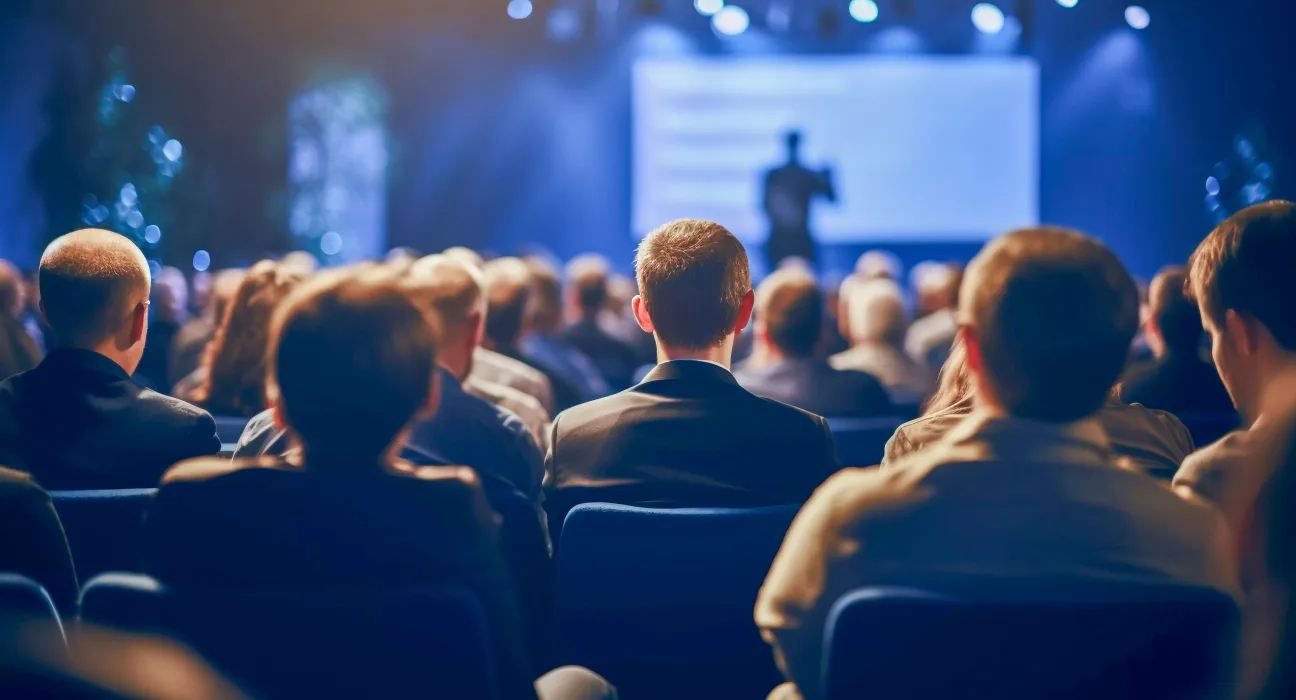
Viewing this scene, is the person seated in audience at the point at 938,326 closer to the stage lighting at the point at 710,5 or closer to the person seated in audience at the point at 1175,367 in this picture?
the person seated in audience at the point at 1175,367

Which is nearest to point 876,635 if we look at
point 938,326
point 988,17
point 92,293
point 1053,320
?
point 1053,320

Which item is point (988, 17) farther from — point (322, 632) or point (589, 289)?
point (322, 632)

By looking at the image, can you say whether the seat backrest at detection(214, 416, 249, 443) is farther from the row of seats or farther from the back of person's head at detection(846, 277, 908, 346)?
the back of person's head at detection(846, 277, 908, 346)

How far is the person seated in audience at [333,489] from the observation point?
136 centimetres

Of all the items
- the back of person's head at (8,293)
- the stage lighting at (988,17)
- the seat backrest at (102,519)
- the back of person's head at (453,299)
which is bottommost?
the seat backrest at (102,519)

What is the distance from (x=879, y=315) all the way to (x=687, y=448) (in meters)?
2.98

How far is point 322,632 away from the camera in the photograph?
4.16 ft

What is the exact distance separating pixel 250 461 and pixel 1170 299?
2862 millimetres

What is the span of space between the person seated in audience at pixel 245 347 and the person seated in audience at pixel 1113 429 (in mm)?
1717

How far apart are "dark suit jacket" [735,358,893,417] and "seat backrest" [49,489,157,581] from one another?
7.38 feet

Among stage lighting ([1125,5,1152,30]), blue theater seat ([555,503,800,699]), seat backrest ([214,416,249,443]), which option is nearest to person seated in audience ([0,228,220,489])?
seat backrest ([214,416,249,443])

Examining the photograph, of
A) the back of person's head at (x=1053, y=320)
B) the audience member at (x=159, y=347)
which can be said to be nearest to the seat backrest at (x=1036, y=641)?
the back of person's head at (x=1053, y=320)

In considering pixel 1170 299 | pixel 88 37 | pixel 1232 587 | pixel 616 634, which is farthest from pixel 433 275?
pixel 88 37

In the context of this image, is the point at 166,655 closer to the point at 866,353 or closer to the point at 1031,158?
the point at 866,353
